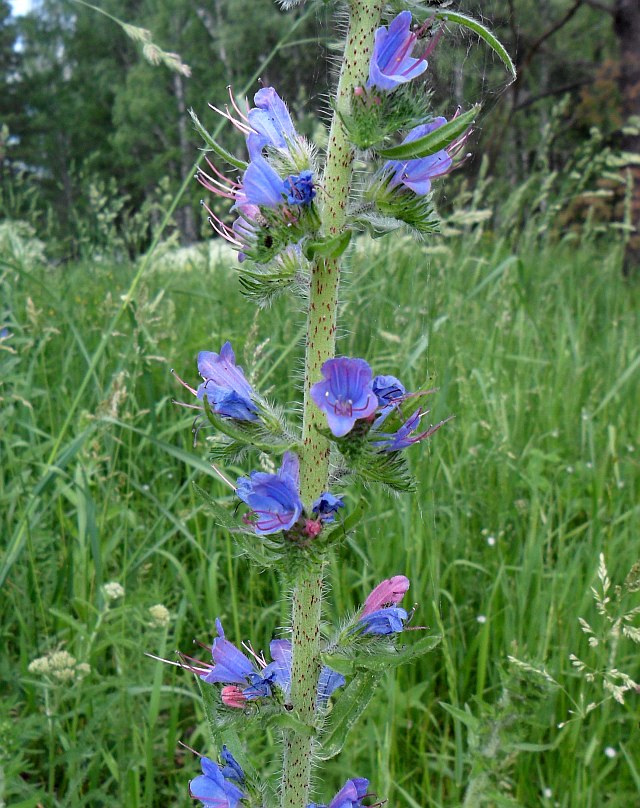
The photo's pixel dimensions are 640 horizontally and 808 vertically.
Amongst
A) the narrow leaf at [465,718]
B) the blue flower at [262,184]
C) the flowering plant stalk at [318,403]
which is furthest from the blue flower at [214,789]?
the blue flower at [262,184]

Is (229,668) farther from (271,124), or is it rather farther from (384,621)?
(271,124)

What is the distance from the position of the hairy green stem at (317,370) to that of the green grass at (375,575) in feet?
0.31

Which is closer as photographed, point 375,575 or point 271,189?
point 271,189

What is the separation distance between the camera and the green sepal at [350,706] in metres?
1.18

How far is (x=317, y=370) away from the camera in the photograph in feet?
3.84

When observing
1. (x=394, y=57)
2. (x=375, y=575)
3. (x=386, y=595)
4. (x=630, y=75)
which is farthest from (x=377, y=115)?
(x=630, y=75)

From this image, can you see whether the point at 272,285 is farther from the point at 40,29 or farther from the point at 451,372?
the point at 40,29

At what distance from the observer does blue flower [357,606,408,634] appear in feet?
3.98

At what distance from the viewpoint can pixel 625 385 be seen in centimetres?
351

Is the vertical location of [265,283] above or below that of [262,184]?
below

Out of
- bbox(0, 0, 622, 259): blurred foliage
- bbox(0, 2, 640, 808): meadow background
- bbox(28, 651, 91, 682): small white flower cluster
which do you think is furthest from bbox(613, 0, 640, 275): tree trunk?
bbox(28, 651, 91, 682): small white flower cluster

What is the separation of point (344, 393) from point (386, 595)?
389mm

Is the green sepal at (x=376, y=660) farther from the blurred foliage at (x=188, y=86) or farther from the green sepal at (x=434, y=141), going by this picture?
the blurred foliage at (x=188, y=86)

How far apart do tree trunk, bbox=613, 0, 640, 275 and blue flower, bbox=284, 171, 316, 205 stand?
7.91 m
